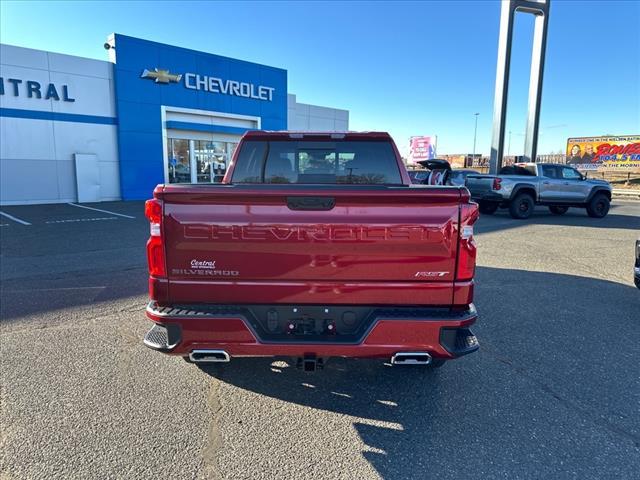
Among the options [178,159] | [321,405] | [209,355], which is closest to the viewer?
[209,355]

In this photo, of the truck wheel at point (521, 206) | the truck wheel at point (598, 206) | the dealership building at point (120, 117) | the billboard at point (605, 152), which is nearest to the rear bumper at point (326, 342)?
the truck wheel at point (521, 206)

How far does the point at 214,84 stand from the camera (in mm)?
22500

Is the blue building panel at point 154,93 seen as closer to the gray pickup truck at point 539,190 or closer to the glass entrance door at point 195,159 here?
the glass entrance door at point 195,159

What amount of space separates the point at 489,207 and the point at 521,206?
149 centimetres

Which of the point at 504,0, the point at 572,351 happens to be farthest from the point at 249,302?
the point at 504,0

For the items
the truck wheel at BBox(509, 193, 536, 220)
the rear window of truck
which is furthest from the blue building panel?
the rear window of truck

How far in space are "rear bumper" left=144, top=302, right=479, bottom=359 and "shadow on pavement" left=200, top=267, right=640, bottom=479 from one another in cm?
60

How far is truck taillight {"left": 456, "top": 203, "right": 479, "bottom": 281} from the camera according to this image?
2.50m

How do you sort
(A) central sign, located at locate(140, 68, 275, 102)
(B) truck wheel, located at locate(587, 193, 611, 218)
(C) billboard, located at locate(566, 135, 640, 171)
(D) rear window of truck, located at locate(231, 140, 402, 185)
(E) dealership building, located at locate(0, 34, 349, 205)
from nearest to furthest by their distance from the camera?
1. (D) rear window of truck, located at locate(231, 140, 402, 185)
2. (B) truck wheel, located at locate(587, 193, 611, 218)
3. (E) dealership building, located at locate(0, 34, 349, 205)
4. (A) central sign, located at locate(140, 68, 275, 102)
5. (C) billboard, located at locate(566, 135, 640, 171)

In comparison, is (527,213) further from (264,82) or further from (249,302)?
(264,82)

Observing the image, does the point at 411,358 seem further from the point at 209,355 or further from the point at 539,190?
the point at 539,190

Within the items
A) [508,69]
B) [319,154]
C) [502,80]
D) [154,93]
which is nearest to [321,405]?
[319,154]

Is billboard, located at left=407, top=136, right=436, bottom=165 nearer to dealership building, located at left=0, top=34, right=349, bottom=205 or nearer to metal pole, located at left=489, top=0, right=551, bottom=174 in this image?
metal pole, located at left=489, top=0, right=551, bottom=174

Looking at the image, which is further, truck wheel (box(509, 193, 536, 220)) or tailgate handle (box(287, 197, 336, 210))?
truck wheel (box(509, 193, 536, 220))
